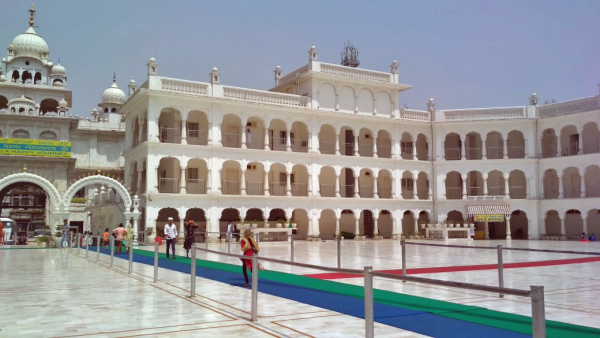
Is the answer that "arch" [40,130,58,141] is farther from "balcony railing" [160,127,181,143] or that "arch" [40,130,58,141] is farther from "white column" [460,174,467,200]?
"white column" [460,174,467,200]

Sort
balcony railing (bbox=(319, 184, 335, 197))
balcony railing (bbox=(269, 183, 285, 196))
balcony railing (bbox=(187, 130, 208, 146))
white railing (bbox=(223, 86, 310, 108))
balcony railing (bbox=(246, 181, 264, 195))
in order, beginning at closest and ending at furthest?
white railing (bbox=(223, 86, 310, 108)), balcony railing (bbox=(187, 130, 208, 146)), balcony railing (bbox=(246, 181, 264, 195)), balcony railing (bbox=(269, 183, 285, 196)), balcony railing (bbox=(319, 184, 335, 197))

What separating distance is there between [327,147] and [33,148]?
2553 cm

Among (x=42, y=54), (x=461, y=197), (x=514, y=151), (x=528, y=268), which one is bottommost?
(x=528, y=268)

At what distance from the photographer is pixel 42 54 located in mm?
65625

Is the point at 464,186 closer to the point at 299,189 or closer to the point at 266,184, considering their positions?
the point at 299,189

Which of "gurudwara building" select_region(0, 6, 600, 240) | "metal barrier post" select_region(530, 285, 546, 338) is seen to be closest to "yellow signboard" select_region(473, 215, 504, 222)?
"gurudwara building" select_region(0, 6, 600, 240)

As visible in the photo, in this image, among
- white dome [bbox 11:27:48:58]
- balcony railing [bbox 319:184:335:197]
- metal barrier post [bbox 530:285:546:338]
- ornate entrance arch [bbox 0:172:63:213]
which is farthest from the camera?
white dome [bbox 11:27:48:58]

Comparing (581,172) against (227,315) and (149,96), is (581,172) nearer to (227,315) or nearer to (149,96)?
(149,96)

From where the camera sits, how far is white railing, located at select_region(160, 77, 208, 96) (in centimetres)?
3638

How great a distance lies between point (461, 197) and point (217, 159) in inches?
877

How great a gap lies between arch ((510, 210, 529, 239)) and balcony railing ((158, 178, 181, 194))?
2836cm

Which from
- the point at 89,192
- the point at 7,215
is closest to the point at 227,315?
the point at 89,192

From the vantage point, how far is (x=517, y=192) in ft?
150

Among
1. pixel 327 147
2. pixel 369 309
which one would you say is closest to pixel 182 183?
pixel 327 147
